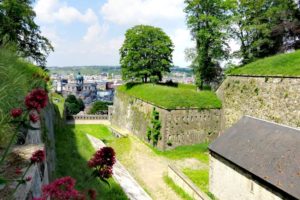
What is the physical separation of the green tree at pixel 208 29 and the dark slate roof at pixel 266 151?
12.0 meters

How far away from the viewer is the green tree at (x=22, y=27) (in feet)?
64.2

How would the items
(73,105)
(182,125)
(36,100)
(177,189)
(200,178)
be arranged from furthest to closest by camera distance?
(73,105), (182,125), (200,178), (177,189), (36,100)

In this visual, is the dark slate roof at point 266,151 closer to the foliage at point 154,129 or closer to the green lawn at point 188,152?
the green lawn at point 188,152

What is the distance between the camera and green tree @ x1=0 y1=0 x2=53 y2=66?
19.6 m

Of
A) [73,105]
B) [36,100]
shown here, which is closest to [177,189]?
[36,100]

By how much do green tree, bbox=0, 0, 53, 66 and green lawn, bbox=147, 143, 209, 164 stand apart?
1099 cm

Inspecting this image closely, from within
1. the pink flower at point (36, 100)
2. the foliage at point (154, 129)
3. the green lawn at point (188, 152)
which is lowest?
the green lawn at point (188, 152)

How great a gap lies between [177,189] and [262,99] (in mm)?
8837

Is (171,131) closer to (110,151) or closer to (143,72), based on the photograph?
(143,72)

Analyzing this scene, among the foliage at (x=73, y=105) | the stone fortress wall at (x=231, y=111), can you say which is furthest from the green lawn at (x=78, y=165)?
the foliage at (x=73, y=105)

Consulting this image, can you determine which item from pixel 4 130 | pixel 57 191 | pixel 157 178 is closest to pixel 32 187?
pixel 4 130

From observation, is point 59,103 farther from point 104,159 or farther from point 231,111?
point 104,159

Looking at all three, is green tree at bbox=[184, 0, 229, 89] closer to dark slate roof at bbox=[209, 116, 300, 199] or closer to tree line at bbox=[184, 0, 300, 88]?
tree line at bbox=[184, 0, 300, 88]

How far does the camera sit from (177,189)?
55.7ft
